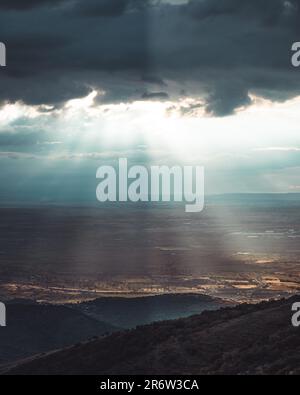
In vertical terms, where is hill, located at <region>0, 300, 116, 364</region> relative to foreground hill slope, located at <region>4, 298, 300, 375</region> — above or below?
below

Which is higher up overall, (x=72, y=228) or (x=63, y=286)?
(x=72, y=228)

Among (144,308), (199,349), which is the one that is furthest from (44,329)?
(199,349)

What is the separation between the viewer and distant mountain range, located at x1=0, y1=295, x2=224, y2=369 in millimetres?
57875

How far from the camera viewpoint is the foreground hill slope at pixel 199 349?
31.4m

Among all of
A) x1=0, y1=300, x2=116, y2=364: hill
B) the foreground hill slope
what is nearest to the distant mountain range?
x1=0, y1=300, x2=116, y2=364: hill

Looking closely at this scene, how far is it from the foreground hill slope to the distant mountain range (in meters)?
16.7

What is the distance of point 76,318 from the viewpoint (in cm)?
6216

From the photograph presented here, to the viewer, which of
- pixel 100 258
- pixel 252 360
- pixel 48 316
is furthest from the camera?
pixel 100 258

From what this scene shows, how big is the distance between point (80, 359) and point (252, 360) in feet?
35.1

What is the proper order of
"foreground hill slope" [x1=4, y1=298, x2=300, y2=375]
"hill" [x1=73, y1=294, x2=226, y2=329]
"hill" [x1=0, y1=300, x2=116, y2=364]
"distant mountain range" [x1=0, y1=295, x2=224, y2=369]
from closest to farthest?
"foreground hill slope" [x1=4, y1=298, x2=300, y2=375]
"hill" [x1=0, y1=300, x2=116, y2=364]
"distant mountain range" [x1=0, y1=295, x2=224, y2=369]
"hill" [x1=73, y1=294, x2=226, y2=329]

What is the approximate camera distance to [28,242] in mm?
148250

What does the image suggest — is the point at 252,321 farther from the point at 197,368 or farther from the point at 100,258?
the point at 100,258

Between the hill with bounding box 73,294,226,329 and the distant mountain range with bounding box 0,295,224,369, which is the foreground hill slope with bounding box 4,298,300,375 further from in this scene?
the hill with bounding box 73,294,226,329

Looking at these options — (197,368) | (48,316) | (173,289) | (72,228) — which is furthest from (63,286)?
(72,228)
